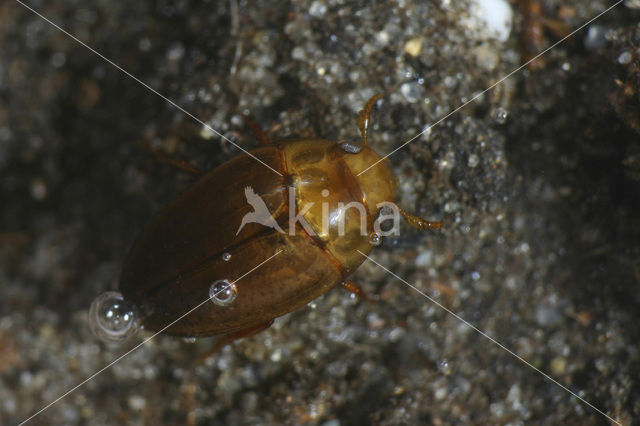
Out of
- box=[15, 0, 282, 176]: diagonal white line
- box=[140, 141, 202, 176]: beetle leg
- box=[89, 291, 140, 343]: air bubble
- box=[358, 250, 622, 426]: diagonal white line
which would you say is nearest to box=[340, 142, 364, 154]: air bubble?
box=[15, 0, 282, 176]: diagonal white line

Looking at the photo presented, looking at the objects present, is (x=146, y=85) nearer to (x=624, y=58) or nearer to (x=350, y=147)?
(x=350, y=147)

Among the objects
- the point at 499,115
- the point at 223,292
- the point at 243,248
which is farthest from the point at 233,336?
the point at 499,115

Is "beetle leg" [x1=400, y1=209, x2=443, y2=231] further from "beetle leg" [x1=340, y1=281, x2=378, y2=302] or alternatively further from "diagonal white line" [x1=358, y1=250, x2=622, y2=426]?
"beetle leg" [x1=340, y1=281, x2=378, y2=302]

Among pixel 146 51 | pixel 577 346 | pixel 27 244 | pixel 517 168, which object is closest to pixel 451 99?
pixel 517 168

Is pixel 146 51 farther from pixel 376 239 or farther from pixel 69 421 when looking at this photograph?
pixel 69 421

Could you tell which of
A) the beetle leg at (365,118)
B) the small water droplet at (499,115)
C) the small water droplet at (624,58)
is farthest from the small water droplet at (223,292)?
the small water droplet at (624,58)

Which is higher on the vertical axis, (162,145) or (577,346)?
(162,145)
